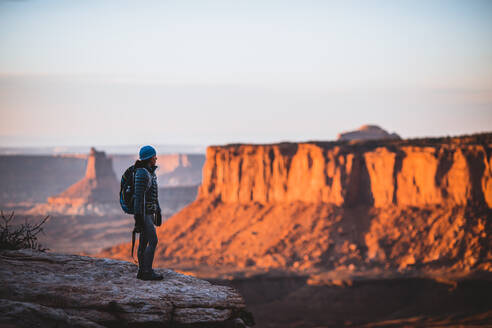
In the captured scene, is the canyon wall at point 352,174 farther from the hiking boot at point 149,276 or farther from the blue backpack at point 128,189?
the hiking boot at point 149,276

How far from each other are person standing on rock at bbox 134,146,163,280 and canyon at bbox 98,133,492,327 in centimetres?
3488

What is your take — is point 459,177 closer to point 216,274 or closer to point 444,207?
point 444,207

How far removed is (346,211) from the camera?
198ft

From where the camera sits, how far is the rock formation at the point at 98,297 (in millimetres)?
8828

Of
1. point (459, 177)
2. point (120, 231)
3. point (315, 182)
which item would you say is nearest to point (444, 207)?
point (459, 177)

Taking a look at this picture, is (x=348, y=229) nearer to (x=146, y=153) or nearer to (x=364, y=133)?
(x=146, y=153)

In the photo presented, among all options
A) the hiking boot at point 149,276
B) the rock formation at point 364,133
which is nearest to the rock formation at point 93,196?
the rock formation at point 364,133

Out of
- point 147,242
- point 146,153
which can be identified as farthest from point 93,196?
point 146,153

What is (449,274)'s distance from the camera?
4972 cm

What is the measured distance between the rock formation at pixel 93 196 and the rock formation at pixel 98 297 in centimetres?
13920

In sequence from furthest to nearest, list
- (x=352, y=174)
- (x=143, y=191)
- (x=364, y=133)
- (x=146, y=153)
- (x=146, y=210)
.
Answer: (x=364, y=133)
(x=352, y=174)
(x=146, y=153)
(x=146, y=210)
(x=143, y=191)

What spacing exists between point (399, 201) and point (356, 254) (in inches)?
279

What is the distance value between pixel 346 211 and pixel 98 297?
52121 mm

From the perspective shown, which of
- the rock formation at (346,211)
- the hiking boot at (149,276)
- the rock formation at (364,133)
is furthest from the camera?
the rock formation at (364,133)
